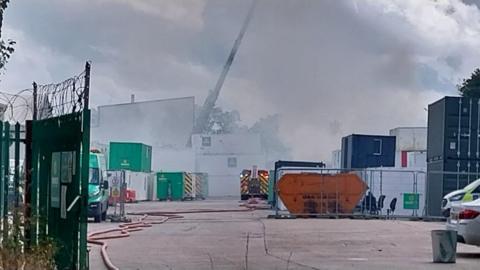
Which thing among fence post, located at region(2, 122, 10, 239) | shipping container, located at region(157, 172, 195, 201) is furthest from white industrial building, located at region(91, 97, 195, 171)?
fence post, located at region(2, 122, 10, 239)

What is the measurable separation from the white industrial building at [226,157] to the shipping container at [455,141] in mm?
51329

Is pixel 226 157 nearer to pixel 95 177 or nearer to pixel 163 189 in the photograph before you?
pixel 163 189

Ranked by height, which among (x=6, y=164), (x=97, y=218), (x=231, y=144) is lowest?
(x=97, y=218)

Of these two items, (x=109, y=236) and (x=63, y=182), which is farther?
(x=109, y=236)

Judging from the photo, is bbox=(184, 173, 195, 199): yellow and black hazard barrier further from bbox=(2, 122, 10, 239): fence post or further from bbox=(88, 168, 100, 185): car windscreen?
bbox=(2, 122, 10, 239): fence post

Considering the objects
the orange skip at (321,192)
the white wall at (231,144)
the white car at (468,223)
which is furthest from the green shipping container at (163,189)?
the white car at (468,223)

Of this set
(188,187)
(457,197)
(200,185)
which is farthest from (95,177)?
(200,185)

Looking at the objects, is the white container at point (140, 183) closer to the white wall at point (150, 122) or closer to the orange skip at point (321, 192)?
the orange skip at point (321, 192)

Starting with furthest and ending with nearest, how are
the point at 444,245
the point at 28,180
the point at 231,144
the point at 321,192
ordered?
the point at 231,144
the point at 321,192
the point at 444,245
the point at 28,180

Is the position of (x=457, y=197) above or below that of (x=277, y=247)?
above

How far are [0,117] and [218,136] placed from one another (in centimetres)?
7848

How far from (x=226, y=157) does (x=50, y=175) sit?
75.8 m

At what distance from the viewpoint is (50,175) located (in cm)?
1200

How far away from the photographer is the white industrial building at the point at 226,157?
84938 mm
